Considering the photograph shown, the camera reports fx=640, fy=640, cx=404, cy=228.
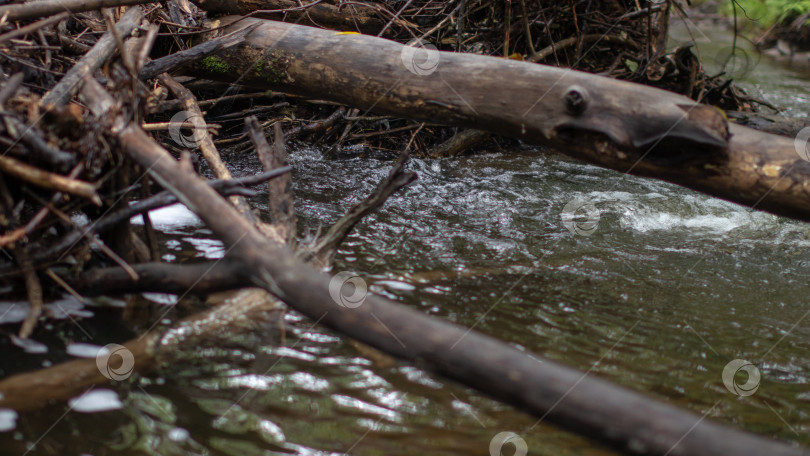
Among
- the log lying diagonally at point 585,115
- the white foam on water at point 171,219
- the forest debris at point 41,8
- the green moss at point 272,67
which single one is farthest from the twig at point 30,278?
the green moss at point 272,67

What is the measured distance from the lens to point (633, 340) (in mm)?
2592

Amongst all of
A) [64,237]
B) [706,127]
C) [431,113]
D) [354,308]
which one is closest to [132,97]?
[64,237]

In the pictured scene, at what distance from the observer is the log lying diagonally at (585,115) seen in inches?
97.3

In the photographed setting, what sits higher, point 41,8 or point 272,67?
point 41,8

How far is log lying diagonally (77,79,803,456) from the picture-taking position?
4.02 feet

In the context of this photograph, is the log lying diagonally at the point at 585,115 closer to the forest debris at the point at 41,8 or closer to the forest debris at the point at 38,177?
the forest debris at the point at 41,8

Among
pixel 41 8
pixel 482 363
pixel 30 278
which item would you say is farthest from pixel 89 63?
pixel 482 363

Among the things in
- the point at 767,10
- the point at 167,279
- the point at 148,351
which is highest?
the point at 167,279

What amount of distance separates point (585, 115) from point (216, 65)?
2.41 metres

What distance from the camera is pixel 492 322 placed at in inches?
103

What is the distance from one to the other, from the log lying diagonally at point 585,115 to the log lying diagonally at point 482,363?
1259 millimetres

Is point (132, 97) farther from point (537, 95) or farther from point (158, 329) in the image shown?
point (537, 95)

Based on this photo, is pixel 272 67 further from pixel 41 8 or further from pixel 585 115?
pixel 585 115

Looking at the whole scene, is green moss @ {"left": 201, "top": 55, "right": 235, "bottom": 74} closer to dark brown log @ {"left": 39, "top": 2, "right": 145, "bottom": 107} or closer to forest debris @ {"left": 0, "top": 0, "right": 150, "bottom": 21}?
dark brown log @ {"left": 39, "top": 2, "right": 145, "bottom": 107}
